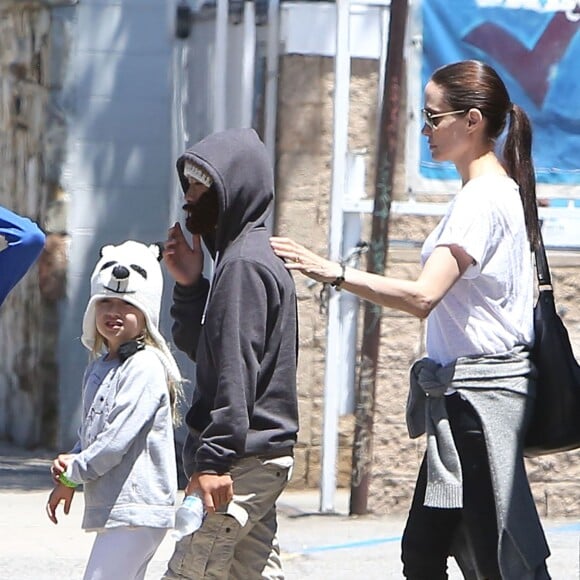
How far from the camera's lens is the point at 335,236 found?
758 cm

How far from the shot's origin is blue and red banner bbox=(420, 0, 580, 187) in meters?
7.63

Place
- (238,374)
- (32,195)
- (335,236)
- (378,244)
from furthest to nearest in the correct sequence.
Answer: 1. (32,195)
2. (335,236)
3. (378,244)
4. (238,374)

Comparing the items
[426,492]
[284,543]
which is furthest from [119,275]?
[284,543]

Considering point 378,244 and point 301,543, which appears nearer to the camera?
point 301,543

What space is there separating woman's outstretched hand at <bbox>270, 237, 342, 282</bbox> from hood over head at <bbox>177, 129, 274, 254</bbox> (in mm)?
340

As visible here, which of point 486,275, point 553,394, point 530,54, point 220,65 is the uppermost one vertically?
point 530,54

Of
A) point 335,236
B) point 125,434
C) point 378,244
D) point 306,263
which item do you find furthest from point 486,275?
point 335,236

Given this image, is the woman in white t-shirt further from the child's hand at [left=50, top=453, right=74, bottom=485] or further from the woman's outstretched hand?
the child's hand at [left=50, top=453, right=74, bottom=485]

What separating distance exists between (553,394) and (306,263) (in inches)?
31.0

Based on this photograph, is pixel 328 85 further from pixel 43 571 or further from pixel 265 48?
pixel 43 571

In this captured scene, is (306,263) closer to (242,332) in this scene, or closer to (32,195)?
(242,332)

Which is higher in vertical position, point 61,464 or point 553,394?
point 553,394

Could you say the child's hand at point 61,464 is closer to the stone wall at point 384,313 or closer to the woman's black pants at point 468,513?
the woman's black pants at point 468,513

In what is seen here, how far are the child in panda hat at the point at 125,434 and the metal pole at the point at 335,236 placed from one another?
10.3 ft
